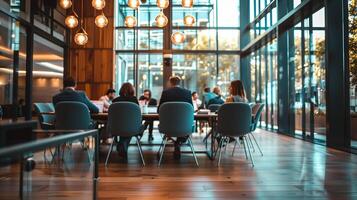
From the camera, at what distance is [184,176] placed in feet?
12.0

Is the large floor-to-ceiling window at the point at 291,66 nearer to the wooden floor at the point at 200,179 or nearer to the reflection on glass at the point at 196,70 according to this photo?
the reflection on glass at the point at 196,70

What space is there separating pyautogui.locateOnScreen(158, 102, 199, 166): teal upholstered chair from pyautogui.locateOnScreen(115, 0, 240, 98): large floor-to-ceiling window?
8163 mm

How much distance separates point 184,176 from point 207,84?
9119 mm

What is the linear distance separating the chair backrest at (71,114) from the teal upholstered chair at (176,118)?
1007 millimetres

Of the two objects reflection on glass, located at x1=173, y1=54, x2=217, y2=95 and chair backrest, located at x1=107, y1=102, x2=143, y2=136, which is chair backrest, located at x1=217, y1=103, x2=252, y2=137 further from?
reflection on glass, located at x1=173, y1=54, x2=217, y2=95

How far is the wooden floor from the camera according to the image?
9.32 feet

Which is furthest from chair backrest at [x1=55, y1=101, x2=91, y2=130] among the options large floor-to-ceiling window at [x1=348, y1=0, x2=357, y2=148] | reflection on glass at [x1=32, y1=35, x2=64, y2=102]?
reflection on glass at [x1=32, y1=35, x2=64, y2=102]

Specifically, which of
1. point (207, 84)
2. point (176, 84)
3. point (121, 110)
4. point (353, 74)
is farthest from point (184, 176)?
point (207, 84)

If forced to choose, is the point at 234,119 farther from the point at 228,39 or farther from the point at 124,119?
the point at 228,39

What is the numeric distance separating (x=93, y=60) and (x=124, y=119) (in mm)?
7985

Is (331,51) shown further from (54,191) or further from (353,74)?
(54,191)

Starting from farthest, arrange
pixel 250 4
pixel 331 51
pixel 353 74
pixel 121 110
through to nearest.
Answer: pixel 250 4, pixel 331 51, pixel 353 74, pixel 121 110

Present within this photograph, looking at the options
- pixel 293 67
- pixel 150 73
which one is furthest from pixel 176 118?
pixel 150 73

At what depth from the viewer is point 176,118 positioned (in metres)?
4.29
